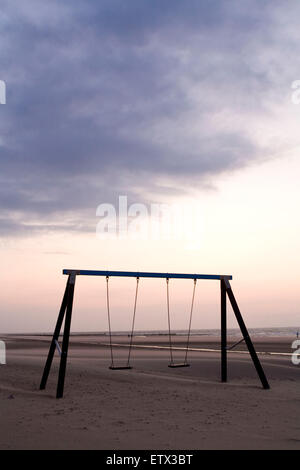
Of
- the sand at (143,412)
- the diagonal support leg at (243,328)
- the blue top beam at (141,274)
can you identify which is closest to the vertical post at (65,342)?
the blue top beam at (141,274)

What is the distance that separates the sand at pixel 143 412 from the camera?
7707 millimetres

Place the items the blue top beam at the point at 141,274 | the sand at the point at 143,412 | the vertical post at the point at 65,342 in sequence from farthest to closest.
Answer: the blue top beam at the point at 141,274, the vertical post at the point at 65,342, the sand at the point at 143,412

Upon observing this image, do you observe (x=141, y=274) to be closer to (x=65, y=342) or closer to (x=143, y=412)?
(x=65, y=342)

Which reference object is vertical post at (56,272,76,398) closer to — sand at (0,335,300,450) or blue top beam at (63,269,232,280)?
blue top beam at (63,269,232,280)

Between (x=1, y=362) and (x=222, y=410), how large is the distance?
401 inches

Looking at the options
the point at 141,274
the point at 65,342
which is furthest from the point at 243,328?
the point at 65,342

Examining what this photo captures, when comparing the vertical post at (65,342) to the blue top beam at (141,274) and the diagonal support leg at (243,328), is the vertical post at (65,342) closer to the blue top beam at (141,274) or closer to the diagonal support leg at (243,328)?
the blue top beam at (141,274)

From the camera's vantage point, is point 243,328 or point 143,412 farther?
point 243,328

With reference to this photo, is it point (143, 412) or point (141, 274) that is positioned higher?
point (141, 274)

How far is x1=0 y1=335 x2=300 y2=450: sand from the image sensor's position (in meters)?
7.71

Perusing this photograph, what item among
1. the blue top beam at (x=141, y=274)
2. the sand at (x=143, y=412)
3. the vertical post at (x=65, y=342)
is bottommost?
the sand at (x=143, y=412)

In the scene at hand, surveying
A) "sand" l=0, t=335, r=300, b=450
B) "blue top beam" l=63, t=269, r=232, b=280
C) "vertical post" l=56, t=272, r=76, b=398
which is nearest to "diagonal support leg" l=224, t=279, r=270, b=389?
"blue top beam" l=63, t=269, r=232, b=280

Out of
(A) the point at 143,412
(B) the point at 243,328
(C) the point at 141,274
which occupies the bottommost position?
(A) the point at 143,412

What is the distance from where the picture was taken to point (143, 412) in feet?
33.2
